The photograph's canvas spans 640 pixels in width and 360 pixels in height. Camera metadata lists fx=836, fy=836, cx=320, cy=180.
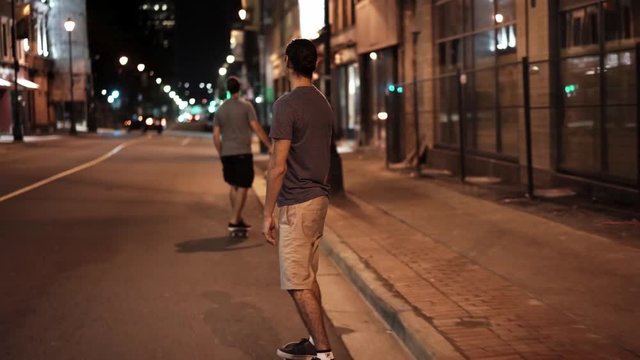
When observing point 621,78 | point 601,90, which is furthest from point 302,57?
point 601,90

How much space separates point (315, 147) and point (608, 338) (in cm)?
234

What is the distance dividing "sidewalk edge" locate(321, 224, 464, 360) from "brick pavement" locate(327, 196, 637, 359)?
0.07 m

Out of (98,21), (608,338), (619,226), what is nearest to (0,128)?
(98,21)

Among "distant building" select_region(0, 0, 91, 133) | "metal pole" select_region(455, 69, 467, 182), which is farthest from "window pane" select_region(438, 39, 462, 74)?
"distant building" select_region(0, 0, 91, 133)

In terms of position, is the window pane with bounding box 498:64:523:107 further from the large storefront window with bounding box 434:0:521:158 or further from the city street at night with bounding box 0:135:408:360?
the city street at night with bounding box 0:135:408:360

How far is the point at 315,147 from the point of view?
512cm

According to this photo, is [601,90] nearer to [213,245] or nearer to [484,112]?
[484,112]

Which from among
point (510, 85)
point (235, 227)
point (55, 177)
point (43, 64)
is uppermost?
point (43, 64)

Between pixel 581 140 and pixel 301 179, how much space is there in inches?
311

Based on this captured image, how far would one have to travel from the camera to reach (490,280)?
7344 millimetres

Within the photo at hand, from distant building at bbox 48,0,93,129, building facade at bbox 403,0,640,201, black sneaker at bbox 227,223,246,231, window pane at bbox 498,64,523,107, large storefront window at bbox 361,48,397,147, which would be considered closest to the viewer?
black sneaker at bbox 227,223,246,231

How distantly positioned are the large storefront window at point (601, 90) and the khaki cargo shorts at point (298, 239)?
638 cm

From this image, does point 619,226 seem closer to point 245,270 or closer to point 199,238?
point 245,270

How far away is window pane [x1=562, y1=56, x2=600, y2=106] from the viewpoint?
37.2 ft
